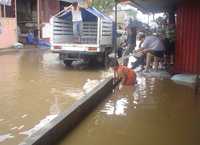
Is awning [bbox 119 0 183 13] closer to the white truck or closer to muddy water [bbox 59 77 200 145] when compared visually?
the white truck

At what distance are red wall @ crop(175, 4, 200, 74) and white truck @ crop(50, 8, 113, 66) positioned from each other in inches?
142

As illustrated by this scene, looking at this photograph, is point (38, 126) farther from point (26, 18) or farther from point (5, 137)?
point (26, 18)

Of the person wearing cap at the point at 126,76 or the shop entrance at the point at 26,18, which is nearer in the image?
the person wearing cap at the point at 126,76

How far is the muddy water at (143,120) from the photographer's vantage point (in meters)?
6.65

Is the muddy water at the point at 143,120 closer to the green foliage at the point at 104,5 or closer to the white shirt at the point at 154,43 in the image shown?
the white shirt at the point at 154,43

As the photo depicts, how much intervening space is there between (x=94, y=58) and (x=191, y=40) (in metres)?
5.48

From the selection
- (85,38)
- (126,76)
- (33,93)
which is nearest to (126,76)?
(126,76)

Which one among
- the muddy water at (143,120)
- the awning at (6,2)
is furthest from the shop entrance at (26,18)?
the muddy water at (143,120)

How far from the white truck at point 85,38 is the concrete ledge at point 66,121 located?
5.63m

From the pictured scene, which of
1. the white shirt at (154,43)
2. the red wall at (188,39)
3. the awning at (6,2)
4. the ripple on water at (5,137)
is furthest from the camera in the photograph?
the awning at (6,2)

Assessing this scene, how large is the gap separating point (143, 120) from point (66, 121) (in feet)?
5.63

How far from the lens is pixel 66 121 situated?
7004 millimetres

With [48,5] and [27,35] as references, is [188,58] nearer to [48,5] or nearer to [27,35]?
[27,35]

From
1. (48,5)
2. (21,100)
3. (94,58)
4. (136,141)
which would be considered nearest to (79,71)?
(94,58)
